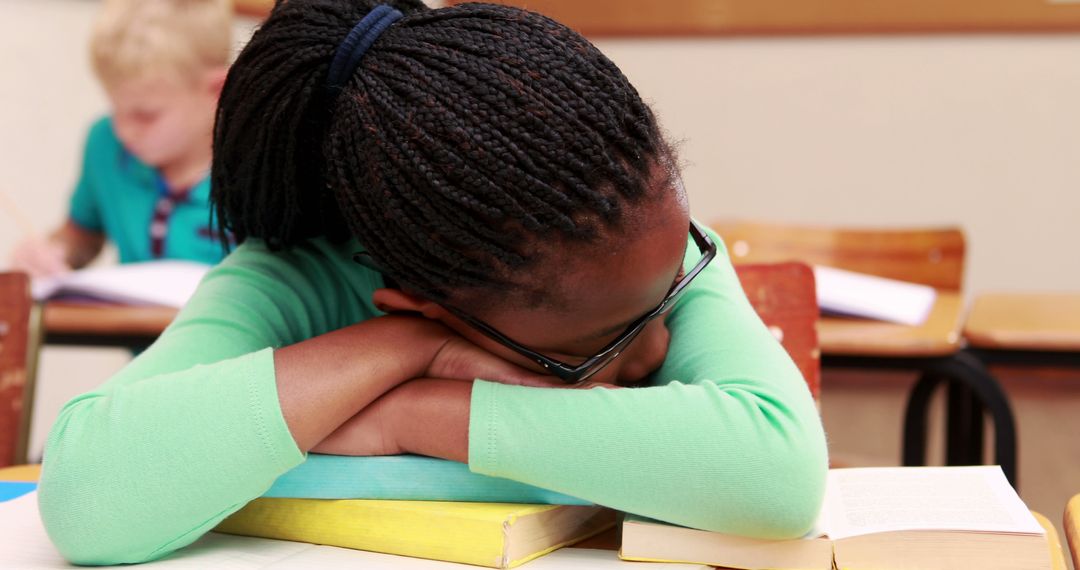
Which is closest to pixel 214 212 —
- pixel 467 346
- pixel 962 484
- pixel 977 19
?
pixel 467 346

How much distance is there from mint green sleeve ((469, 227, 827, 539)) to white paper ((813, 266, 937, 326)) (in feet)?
3.43

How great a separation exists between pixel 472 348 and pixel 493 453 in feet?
0.35

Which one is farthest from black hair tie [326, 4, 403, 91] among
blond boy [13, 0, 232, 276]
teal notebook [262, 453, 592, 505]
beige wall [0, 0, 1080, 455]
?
beige wall [0, 0, 1080, 455]

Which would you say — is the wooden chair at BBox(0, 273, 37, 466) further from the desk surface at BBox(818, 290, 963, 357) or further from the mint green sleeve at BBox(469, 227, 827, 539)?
the desk surface at BBox(818, 290, 963, 357)

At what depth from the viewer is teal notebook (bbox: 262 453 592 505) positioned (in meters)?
0.72

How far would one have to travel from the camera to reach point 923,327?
1.67m

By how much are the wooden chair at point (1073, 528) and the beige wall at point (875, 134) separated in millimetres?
2287

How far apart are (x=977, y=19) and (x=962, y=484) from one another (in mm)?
2611

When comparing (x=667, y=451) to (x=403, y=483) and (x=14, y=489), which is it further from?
(x=14, y=489)

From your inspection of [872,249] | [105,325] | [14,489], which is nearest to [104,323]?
[105,325]

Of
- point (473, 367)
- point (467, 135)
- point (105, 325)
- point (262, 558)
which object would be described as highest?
point (467, 135)

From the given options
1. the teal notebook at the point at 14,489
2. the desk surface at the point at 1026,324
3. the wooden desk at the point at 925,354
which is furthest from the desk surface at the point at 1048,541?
the desk surface at the point at 1026,324

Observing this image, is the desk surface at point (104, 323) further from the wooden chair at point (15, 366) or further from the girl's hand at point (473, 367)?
the girl's hand at point (473, 367)

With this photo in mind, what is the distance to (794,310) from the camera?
1.22 m
